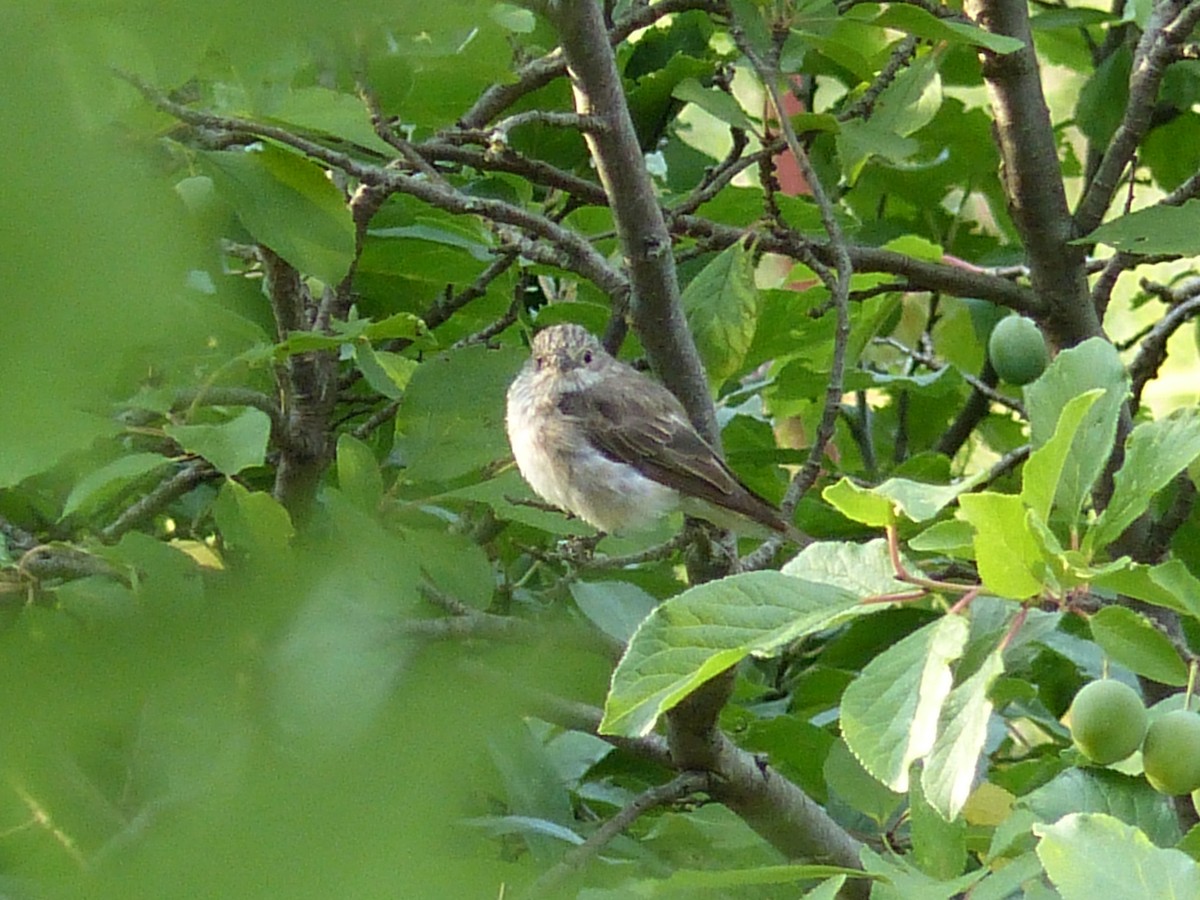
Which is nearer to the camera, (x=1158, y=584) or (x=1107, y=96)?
(x=1158, y=584)

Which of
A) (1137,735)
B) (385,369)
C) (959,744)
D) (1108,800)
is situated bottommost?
(1108,800)

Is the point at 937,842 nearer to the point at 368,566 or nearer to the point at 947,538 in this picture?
the point at 947,538

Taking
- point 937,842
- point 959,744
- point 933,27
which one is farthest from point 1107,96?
point 959,744

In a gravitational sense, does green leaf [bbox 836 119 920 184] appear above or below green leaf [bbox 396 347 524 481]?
above

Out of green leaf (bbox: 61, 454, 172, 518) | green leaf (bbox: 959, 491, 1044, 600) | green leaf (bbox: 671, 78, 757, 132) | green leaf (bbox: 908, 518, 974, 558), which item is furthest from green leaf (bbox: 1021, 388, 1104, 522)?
green leaf (bbox: 671, 78, 757, 132)

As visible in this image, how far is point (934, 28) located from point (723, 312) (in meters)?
0.51

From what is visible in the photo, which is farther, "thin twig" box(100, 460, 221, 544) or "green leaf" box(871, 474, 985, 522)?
"thin twig" box(100, 460, 221, 544)

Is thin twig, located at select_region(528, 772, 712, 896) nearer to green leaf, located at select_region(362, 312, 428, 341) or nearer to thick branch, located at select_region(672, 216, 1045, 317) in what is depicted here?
green leaf, located at select_region(362, 312, 428, 341)

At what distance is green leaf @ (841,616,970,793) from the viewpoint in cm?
114

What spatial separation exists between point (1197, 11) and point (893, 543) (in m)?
1.77

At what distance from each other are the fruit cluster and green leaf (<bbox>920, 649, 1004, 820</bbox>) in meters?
0.18

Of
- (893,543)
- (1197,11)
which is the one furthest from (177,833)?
(1197,11)

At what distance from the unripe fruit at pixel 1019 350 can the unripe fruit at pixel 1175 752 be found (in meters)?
1.30

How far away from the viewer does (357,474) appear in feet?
5.99
